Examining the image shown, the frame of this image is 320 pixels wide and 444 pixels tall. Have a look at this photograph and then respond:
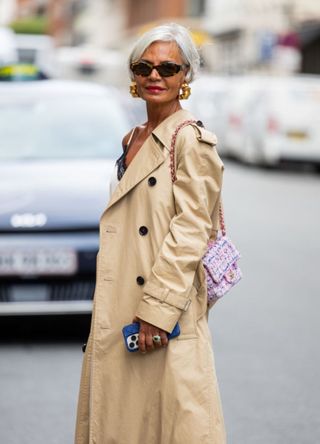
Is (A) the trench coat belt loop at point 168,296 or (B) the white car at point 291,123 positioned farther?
(B) the white car at point 291,123

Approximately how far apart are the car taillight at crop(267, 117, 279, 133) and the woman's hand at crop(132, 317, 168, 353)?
742 inches

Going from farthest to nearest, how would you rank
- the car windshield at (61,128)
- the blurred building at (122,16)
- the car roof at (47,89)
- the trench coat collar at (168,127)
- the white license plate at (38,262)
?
the blurred building at (122,16) < the car roof at (47,89) < the car windshield at (61,128) < the white license plate at (38,262) < the trench coat collar at (168,127)

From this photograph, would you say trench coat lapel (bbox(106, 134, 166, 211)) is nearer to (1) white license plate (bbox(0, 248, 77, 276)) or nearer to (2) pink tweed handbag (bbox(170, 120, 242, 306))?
(2) pink tweed handbag (bbox(170, 120, 242, 306))

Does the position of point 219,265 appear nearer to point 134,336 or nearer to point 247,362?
point 134,336

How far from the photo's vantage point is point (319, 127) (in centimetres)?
2225

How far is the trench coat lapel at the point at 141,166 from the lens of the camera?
3.70 meters

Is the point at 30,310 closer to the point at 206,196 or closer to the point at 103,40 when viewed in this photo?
the point at 206,196

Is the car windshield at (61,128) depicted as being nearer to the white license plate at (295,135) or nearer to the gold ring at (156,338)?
the gold ring at (156,338)

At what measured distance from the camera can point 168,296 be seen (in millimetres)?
3604

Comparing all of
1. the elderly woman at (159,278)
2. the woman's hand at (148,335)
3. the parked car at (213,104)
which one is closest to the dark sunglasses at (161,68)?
the elderly woman at (159,278)

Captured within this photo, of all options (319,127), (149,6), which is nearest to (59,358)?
(319,127)

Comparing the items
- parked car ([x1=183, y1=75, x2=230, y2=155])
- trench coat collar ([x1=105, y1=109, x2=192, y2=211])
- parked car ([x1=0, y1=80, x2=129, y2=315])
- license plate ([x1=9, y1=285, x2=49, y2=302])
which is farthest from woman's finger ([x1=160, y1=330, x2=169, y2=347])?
parked car ([x1=183, y1=75, x2=230, y2=155])

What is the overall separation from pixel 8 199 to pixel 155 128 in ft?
12.6

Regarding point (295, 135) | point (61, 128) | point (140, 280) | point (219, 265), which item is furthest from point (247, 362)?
point (295, 135)
